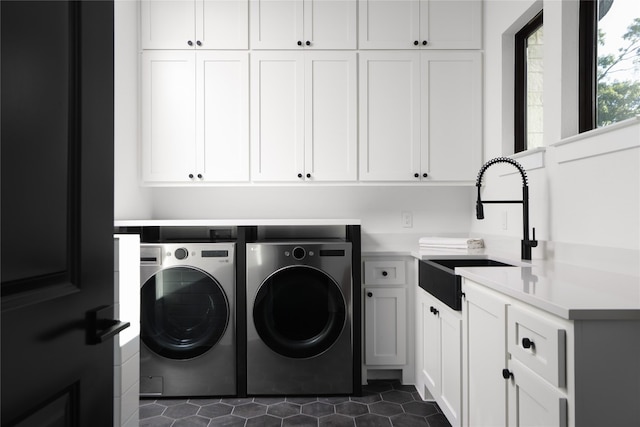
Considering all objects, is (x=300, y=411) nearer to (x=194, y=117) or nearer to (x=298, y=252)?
(x=298, y=252)

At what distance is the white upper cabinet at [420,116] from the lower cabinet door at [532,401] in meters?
1.67

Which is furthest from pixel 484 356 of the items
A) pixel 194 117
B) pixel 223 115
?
pixel 194 117

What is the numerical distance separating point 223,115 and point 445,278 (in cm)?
173

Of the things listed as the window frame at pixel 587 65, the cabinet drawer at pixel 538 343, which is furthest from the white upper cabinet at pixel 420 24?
the cabinet drawer at pixel 538 343

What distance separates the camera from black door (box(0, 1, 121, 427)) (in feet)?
1.93

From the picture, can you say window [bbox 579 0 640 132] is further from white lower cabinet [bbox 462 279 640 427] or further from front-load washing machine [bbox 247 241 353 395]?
front-load washing machine [bbox 247 241 353 395]

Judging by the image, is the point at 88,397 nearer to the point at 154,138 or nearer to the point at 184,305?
the point at 184,305

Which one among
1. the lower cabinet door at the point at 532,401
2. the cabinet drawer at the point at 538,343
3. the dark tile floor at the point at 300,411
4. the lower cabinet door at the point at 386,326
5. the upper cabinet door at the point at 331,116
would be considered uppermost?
the upper cabinet door at the point at 331,116

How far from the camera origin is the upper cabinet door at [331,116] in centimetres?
270

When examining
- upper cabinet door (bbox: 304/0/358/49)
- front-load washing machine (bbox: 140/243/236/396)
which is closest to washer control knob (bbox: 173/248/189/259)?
front-load washing machine (bbox: 140/243/236/396)

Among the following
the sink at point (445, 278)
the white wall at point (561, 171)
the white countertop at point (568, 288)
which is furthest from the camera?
the sink at point (445, 278)

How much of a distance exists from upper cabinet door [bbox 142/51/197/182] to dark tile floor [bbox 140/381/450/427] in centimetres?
139

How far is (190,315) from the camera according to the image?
244cm

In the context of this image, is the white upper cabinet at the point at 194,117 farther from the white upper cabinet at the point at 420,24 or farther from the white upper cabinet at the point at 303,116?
the white upper cabinet at the point at 420,24
